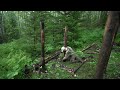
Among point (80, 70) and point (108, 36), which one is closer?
point (108, 36)

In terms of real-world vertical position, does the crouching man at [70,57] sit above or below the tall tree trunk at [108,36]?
below

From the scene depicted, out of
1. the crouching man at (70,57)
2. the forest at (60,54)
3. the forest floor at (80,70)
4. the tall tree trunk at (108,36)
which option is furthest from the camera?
the crouching man at (70,57)

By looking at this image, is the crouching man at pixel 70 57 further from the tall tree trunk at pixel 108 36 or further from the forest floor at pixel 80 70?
the tall tree trunk at pixel 108 36

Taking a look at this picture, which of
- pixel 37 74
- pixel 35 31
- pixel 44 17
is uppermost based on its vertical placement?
pixel 44 17

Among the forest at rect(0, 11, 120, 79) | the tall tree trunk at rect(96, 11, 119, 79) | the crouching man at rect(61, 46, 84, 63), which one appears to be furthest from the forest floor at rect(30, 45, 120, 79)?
the tall tree trunk at rect(96, 11, 119, 79)

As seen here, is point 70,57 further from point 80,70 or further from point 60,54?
point 80,70

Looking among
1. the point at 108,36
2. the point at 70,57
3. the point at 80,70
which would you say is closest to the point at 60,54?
the point at 70,57

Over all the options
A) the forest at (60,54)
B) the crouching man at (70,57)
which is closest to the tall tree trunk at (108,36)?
the forest at (60,54)

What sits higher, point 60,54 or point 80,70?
point 60,54

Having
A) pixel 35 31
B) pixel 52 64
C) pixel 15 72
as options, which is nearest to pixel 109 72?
pixel 52 64

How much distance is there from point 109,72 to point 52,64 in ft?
9.93

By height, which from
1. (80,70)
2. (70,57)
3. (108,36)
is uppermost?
(108,36)
